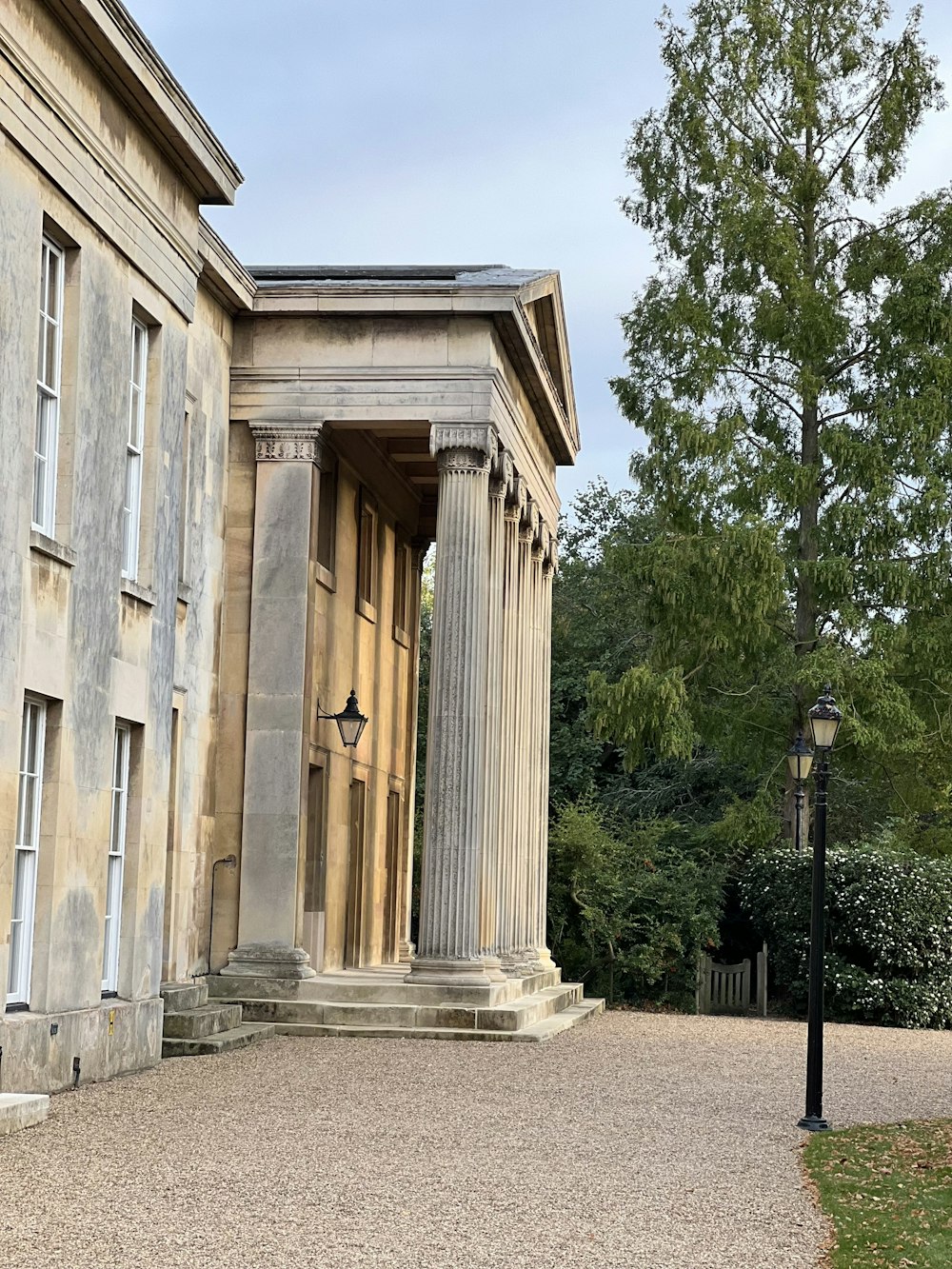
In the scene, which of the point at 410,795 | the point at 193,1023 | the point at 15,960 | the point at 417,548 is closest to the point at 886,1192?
the point at 15,960

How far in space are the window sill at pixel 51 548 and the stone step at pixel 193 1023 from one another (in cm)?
556

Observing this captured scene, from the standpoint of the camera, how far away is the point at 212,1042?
16734 millimetres

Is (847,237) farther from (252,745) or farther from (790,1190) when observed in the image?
(790,1190)

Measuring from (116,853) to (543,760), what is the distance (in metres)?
13.3

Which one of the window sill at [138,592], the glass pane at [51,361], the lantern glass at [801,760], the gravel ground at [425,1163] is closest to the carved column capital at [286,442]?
the window sill at [138,592]

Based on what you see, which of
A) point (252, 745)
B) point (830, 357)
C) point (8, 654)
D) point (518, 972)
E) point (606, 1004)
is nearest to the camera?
point (8, 654)

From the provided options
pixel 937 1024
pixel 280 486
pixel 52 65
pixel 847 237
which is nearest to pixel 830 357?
pixel 847 237

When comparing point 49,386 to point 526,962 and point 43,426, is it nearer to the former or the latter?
point 43,426

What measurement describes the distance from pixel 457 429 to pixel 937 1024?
12.8 m

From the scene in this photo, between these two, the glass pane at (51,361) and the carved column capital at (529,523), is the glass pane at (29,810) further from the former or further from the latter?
the carved column capital at (529,523)

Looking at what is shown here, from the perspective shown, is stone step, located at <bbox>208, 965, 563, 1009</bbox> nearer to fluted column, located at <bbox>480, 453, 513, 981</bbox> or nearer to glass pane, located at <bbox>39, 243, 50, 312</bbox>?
fluted column, located at <bbox>480, 453, 513, 981</bbox>

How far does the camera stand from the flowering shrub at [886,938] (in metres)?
26.6

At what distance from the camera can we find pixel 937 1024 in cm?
2709

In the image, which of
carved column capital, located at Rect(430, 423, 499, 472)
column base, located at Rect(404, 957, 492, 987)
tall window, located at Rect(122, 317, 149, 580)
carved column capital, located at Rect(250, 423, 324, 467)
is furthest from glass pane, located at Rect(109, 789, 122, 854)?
carved column capital, located at Rect(430, 423, 499, 472)
